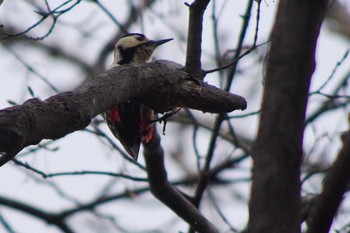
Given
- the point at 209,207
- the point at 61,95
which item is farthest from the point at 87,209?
the point at 61,95

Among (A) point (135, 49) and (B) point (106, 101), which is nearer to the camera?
(B) point (106, 101)

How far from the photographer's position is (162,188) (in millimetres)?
4645

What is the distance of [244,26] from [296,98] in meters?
1.48

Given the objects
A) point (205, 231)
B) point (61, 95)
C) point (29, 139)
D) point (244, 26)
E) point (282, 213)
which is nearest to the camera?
point (29, 139)

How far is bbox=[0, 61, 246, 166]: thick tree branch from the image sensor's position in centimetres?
234

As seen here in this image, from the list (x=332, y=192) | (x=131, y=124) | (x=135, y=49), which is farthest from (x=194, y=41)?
(x=135, y=49)

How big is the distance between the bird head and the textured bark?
196 centimetres

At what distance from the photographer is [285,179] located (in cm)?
346

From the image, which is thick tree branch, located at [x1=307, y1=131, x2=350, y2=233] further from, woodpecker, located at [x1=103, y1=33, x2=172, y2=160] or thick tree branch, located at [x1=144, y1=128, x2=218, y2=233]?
thick tree branch, located at [x1=144, y1=128, x2=218, y2=233]

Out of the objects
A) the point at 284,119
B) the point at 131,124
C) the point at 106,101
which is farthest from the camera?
the point at 131,124

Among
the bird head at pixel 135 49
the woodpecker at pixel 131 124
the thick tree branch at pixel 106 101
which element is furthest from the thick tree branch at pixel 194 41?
the bird head at pixel 135 49

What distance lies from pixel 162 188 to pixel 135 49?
147 cm

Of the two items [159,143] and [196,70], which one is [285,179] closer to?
[196,70]

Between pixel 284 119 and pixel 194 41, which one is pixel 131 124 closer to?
pixel 194 41
